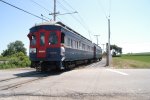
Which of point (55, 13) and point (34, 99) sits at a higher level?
point (55, 13)

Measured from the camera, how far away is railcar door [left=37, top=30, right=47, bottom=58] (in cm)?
1869

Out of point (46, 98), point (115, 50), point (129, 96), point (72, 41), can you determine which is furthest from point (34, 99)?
point (115, 50)

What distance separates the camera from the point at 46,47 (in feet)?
61.2

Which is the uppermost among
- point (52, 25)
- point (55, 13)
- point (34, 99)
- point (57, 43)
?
point (55, 13)

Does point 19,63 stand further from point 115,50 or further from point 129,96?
point 115,50

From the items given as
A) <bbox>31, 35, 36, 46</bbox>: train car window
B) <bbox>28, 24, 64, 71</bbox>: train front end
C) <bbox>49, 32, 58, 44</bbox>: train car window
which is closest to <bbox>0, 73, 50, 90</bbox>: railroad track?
<bbox>28, 24, 64, 71</bbox>: train front end

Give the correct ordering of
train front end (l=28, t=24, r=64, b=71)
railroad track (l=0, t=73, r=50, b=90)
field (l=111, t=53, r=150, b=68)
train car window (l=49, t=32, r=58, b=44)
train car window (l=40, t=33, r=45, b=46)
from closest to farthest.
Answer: railroad track (l=0, t=73, r=50, b=90), train front end (l=28, t=24, r=64, b=71), train car window (l=49, t=32, r=58, b=44), train car window (l=40, t=33, r=45, b=46), field (l=111, t=53, r=150, b=68)

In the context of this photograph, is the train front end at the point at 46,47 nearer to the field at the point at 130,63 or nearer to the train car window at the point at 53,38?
the train car window at the point at 53,38

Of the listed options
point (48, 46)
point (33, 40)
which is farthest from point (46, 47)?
point (33, 40)

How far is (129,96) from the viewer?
9.39m

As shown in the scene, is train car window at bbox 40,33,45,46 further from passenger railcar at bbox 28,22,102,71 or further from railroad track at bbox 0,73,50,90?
railroad track at bbox 0,73,50,90

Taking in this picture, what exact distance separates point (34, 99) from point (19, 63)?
21810 mm

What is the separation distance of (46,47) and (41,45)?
1.40 feet

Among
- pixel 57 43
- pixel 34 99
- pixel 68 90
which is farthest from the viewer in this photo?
pixel 57 43
